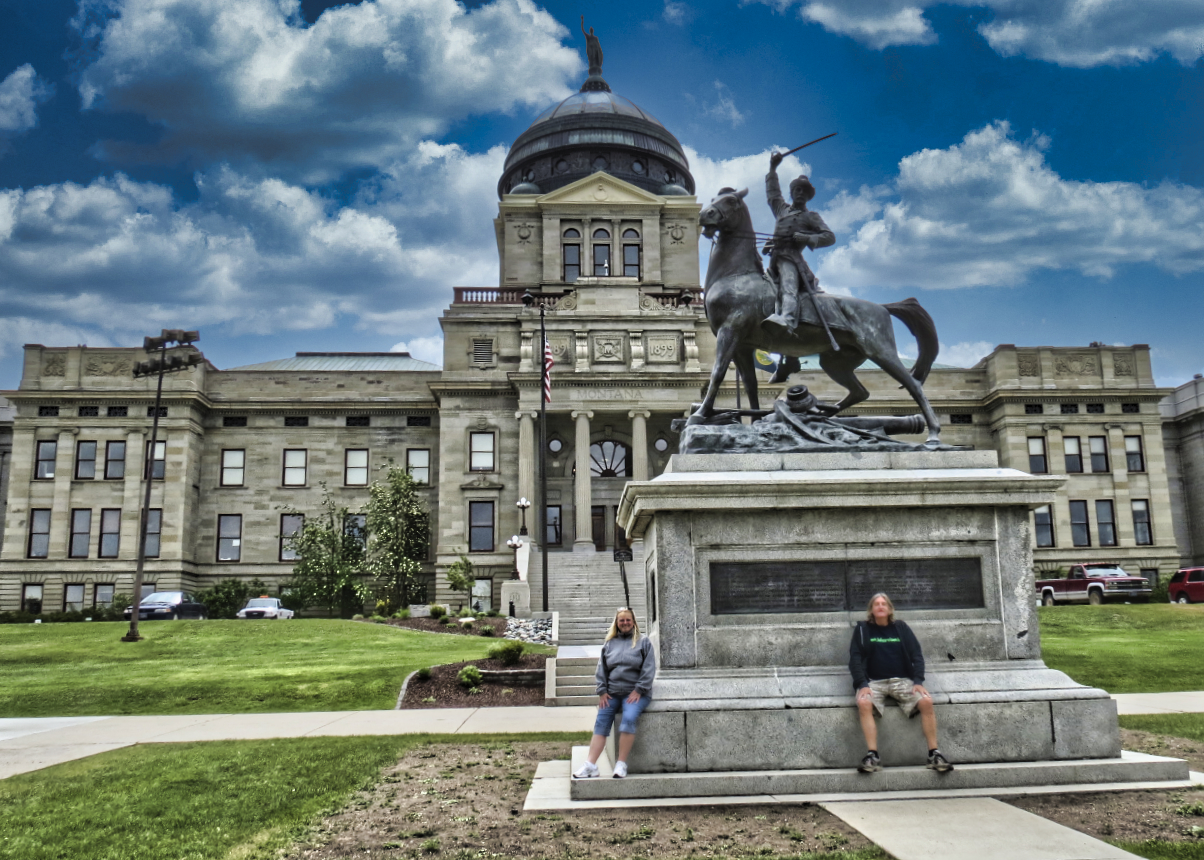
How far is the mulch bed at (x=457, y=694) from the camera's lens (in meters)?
19.3

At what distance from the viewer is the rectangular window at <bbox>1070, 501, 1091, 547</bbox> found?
53.1m

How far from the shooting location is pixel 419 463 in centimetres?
5366

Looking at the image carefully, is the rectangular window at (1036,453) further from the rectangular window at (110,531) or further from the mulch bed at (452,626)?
the rectangular window at (110,531)

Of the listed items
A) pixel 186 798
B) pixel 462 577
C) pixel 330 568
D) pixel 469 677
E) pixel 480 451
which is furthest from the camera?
pixel 480 451

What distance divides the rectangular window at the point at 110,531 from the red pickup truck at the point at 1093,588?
44.2 m

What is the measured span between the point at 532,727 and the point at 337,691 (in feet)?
23.1

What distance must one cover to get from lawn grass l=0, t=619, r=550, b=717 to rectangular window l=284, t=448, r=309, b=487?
17.9 metres

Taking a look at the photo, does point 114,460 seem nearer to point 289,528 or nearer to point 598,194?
point 289,528

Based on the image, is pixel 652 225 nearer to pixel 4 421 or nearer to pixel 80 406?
pixel 80 406

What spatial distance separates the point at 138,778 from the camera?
34.1 feet

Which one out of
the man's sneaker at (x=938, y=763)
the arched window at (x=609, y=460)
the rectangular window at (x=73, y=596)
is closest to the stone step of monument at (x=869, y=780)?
the man's sneaker at (x=938, y=763)

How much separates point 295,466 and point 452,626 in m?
22.0

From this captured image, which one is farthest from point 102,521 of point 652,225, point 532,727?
point 532,727

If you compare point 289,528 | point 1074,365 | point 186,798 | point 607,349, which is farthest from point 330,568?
point 1074,365
